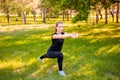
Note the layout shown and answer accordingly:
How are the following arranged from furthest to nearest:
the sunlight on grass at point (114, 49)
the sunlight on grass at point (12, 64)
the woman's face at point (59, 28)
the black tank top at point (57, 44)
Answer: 1. the sunlight on grass at point (114, 49)
2. the sunlight on grass at point (12, 64)
3. the black tank top at point (57, 44)
4. the woman's face at point (59, 28)

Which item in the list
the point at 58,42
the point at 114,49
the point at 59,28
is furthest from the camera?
the point at 114,49

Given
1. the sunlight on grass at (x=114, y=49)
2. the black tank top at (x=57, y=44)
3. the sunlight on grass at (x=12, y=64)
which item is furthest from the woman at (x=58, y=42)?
the sunlight on grass at (x=114, y=49)

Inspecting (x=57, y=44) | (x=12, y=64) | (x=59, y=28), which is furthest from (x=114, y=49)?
(x=59, y=28)

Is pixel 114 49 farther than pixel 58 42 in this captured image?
Yes

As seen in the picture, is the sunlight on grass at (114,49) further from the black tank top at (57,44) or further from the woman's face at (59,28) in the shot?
the woman's face at (59,28)

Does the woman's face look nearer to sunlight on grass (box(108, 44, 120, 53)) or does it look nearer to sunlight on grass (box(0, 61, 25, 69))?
sunlight on grass (box(0, 61, 25, 69))

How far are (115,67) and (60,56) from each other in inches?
122

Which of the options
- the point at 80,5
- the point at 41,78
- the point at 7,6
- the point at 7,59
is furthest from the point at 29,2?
the point at 41,78

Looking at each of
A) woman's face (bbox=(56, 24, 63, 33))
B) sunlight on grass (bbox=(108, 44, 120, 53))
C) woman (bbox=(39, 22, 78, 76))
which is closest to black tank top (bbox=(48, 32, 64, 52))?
woman (bbox=(39, 22, 78, 76))

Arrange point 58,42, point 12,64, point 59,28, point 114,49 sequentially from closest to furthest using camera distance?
point 59,28, point 58,42, point 12,64, point 114,49

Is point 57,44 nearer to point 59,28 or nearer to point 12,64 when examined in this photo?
point 59,28

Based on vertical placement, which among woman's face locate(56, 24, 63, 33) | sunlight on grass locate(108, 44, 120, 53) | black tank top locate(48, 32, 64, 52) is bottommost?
sunlight on grass locate(108, 44, 120, 53)

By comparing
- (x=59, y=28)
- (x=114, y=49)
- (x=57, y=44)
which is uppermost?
(x=59, y=28)

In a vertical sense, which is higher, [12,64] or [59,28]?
[59,28]
